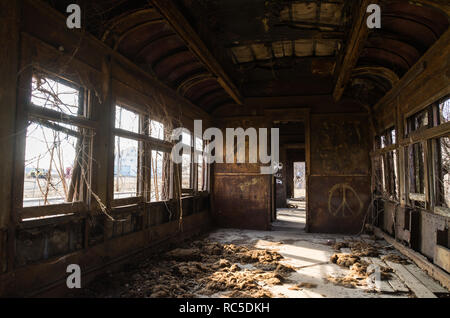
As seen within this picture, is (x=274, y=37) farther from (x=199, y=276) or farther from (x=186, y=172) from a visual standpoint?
(x=199, y=276)

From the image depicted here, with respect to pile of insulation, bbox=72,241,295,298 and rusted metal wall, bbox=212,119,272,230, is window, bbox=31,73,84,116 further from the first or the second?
rusted metal wall, bbox=212,119,272,230

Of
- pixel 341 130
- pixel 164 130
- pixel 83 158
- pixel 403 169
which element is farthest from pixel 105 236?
pixel 341 130

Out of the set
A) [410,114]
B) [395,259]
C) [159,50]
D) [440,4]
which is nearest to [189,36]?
[159,50]

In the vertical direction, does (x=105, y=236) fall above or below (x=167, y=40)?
below

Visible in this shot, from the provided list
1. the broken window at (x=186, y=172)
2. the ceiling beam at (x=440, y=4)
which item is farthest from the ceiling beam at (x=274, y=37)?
the broken window at (x=186, y=172)

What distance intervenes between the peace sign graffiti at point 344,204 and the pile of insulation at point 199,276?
3204mm

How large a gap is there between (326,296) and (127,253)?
3.07 meters

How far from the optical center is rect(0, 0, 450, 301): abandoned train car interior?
3.29 metres

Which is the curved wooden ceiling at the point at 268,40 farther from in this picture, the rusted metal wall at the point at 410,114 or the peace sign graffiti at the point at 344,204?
the peace sign graffiti at the point at 344,204

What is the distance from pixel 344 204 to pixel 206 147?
4.27 metres

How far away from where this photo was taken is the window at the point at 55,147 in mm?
3191

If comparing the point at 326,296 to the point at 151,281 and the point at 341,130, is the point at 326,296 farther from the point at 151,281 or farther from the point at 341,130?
the point at 341,130

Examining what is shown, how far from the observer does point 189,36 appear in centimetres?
435
